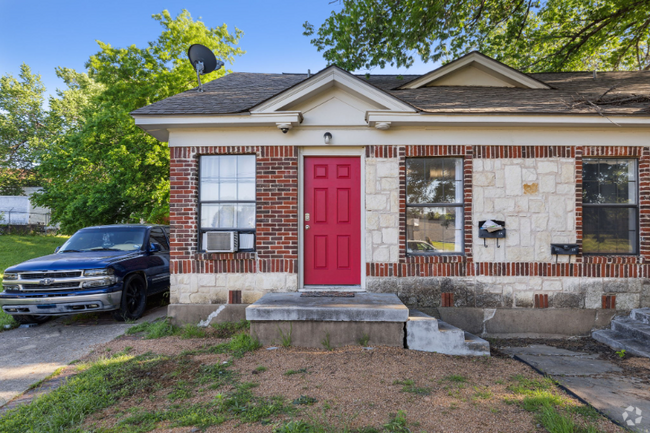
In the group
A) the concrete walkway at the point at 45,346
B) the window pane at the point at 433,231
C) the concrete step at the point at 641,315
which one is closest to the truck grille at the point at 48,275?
the concrete walkway at the point at 45,346

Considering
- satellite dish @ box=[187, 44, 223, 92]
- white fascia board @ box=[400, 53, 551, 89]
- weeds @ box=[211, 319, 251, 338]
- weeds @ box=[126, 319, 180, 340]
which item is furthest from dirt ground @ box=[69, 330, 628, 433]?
satellite dish @ box=[187, 44, 223, 92]

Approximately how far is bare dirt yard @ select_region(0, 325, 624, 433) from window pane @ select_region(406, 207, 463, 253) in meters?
1.84

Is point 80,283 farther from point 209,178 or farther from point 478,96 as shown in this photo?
point 478,96

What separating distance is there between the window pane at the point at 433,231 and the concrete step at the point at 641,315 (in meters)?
2.74

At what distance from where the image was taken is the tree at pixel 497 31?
8.28m

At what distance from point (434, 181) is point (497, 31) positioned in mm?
8810

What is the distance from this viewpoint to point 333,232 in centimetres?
569

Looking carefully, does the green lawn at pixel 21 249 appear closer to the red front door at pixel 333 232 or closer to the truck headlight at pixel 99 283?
the truck headlight at pixel 99 283

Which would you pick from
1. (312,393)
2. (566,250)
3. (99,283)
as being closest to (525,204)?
(566,250)

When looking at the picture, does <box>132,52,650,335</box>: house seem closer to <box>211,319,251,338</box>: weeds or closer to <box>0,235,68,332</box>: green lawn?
<box>211,319,251,338</box>: weeds

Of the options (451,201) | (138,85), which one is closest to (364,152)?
(451,201)

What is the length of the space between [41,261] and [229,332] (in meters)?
3.50

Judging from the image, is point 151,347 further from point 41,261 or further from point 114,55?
point 114,55

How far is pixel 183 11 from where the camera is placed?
15.2 metres
